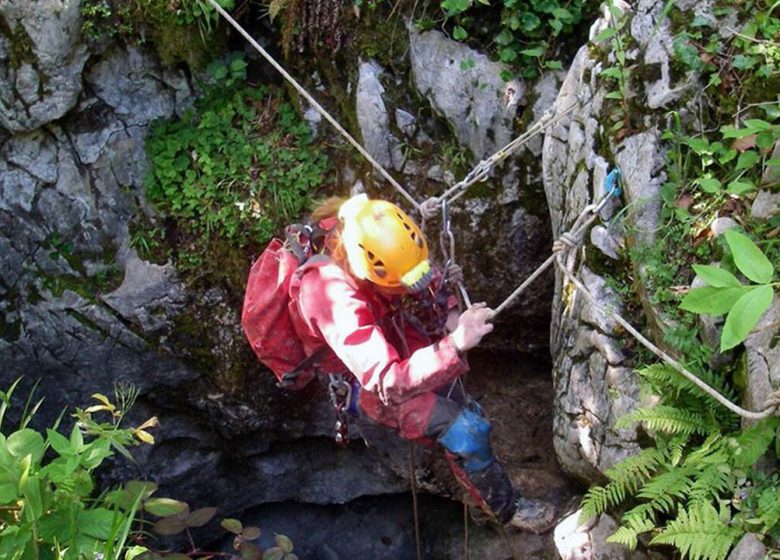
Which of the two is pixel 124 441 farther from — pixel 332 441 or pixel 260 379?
pixel 332 441

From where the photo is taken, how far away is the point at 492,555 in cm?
573

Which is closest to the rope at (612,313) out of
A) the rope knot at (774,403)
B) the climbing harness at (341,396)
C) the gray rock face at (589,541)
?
the rope knot at (774,403)

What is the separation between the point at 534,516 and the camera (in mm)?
4664

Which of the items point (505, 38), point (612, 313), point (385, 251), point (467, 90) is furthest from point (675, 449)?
point (505, 38)

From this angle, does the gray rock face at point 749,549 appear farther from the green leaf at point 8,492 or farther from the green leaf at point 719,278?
the green leaf at point 8,492

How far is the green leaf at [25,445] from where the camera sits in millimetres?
3244

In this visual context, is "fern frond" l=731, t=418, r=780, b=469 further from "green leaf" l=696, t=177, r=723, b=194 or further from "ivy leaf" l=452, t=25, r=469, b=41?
"ivy leaf" l=452, t=25, r=469, b=41

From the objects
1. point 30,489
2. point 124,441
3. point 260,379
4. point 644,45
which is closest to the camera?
point 30,489

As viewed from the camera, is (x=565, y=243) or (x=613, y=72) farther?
(x=613, y=72)

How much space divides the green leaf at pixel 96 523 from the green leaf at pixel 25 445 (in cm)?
31

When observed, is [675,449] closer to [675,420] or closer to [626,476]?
[675,420]

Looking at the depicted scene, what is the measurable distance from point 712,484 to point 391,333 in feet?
5.89

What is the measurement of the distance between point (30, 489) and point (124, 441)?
52 centimetres

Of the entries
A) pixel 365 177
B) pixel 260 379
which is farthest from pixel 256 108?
pixel 260 379
